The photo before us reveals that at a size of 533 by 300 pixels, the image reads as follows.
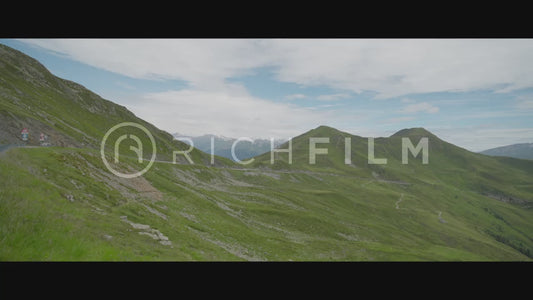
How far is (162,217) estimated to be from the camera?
1379 inches

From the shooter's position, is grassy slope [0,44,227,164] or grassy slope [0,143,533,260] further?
grassy slope [0,44,227,164]

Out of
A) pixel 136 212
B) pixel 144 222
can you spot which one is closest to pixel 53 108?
pixel 136 212

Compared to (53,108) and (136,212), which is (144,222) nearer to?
(136,212)

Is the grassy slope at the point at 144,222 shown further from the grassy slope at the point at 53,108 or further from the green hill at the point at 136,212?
the grassy slope at the point at 53,108

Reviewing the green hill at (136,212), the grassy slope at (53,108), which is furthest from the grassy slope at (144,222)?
the grassy slope at (53,108)

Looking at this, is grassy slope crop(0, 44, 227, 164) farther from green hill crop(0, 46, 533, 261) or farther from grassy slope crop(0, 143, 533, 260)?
grassy slope crop(0, 143, 533, 260)

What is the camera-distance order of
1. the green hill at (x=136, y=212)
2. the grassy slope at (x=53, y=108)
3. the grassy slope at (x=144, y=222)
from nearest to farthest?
the grassy slope at (x=144, y=222), the green hill at (x=136, y=212), the grassy slope at (x=53, y=108)

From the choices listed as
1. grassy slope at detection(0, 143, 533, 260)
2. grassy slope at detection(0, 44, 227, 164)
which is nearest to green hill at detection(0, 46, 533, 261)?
grassy slope at detection(0, 143, 533, 260)

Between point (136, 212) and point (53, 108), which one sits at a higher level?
point (53, 108)

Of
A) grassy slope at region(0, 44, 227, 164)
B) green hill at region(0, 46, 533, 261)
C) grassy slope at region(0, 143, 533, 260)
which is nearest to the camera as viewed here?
grassy slope at region(0, 143, 533, 260)
